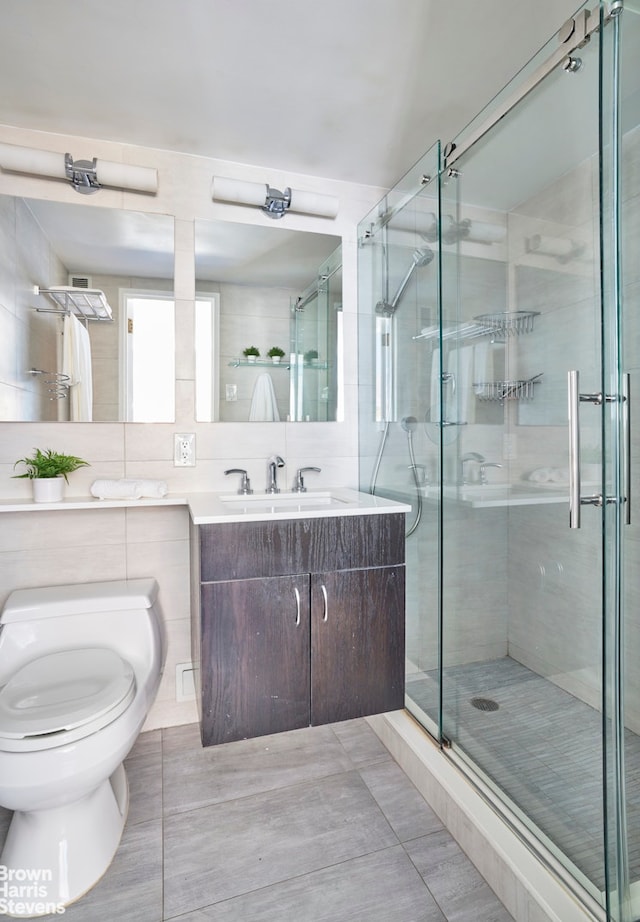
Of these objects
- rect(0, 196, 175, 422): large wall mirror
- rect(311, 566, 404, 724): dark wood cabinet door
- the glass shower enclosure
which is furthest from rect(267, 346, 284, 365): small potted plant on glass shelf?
rect(311, 566, 404, 724): dark wood cabinet door

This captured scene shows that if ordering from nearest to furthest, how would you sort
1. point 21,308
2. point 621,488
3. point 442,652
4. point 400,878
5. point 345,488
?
point 621,488 → point 400,878 → point 442,652 → point 21,308 → point 345,488

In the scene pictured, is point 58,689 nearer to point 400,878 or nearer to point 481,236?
point 400,878

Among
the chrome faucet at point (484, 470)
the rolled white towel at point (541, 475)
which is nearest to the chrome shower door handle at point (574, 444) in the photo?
the rolled white towel at point (541, 475)

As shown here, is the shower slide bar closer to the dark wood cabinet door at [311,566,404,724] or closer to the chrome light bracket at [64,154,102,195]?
the chrome light bracket at [64,154,102,195]

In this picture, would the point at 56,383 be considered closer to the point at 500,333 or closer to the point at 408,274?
the point at 408,274

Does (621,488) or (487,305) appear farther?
(487,305)

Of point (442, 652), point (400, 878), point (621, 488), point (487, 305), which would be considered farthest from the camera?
point (442, 652)

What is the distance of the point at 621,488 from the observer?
1.04 m

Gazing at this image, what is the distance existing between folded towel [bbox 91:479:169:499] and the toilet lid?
0.52 metres

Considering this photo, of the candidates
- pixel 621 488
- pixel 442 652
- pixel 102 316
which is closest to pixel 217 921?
pixel 442 652

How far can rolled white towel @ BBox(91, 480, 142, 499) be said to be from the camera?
1.81 metres

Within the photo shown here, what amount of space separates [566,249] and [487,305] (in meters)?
0.31

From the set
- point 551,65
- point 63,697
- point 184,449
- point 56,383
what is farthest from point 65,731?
point 551,65

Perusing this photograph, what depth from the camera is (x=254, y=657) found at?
62.4 inches
